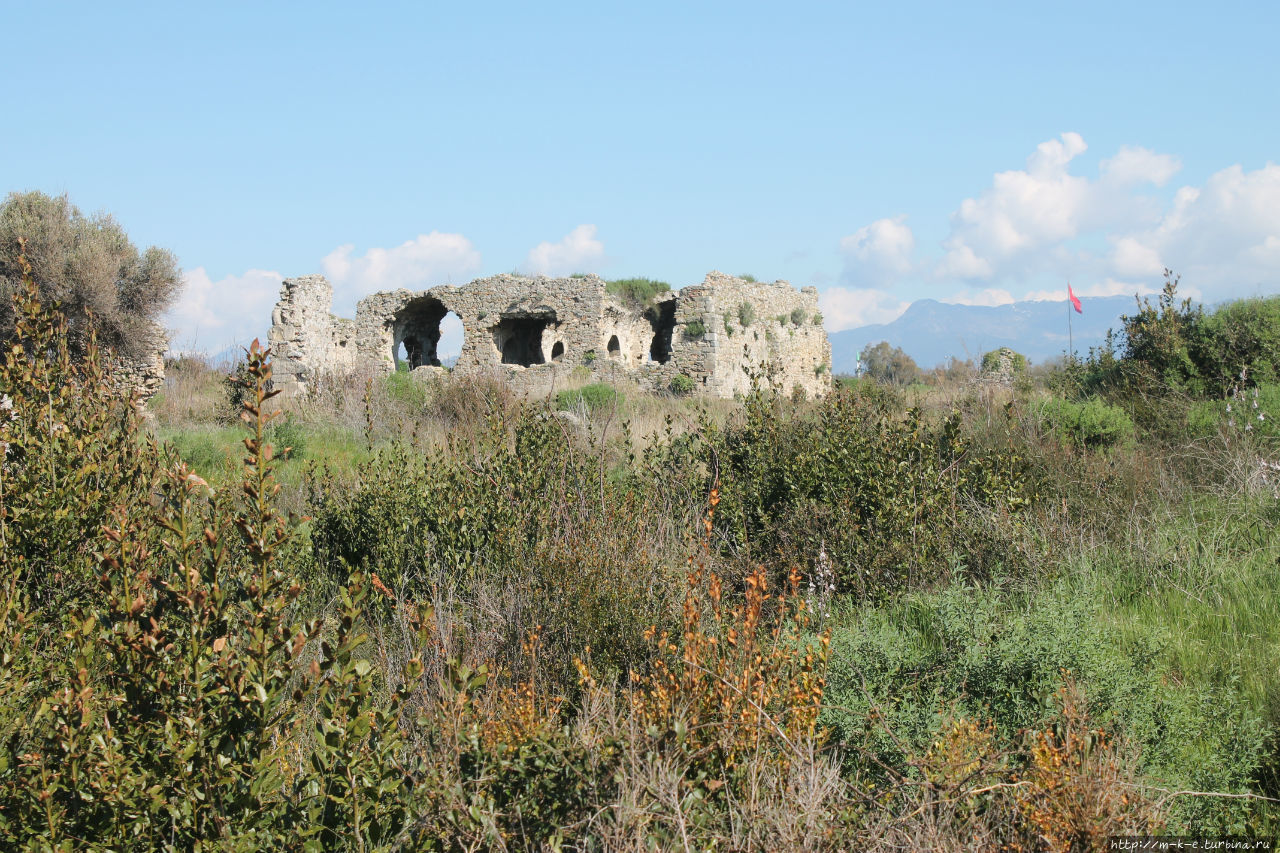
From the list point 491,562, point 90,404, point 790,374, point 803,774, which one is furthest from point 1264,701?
point 790,374

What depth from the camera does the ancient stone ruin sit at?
19703mm

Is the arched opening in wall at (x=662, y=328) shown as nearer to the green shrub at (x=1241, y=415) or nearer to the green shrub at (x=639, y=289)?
the green shrub at (x=639, y=289)

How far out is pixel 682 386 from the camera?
19.5 m

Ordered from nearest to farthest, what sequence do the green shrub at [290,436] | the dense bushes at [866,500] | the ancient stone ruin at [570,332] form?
the dense bushes at [866,500] → the green shrub at [290,436] → the ancient stone ruin at [570,332]

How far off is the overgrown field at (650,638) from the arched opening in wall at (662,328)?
15.5 metres

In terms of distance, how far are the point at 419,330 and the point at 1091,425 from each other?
2005 centimetres

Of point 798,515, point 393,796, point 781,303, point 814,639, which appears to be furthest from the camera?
point 781,303

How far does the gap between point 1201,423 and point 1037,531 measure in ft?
10.9

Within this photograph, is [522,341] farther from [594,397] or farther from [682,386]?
[594,397]

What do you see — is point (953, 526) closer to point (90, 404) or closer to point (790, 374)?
point (90, 404)

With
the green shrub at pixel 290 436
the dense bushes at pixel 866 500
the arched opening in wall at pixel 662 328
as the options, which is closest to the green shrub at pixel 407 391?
the green shrub at pixel 290 436

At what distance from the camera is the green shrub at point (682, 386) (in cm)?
1941

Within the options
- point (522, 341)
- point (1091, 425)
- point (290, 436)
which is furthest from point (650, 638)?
point (522, 341)

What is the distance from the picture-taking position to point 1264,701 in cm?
371
